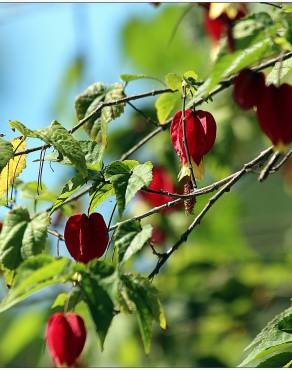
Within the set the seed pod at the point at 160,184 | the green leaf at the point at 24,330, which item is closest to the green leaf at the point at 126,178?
the seed pod at the point at 160,184

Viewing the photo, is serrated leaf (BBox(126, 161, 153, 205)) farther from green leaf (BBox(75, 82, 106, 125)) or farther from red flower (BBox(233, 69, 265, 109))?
green leaf (BBox(75, 82, 106, 125))

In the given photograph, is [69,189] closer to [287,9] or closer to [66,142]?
[66,142]

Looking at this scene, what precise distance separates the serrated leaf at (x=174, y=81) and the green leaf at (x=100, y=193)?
0.19 m

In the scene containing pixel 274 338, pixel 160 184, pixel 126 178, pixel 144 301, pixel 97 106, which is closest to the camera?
pixel 144 301

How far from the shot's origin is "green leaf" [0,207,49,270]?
122 cm

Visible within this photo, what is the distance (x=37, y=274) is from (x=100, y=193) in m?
0.26

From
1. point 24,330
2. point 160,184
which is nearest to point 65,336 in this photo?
point 160,184

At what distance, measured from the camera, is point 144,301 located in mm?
1188

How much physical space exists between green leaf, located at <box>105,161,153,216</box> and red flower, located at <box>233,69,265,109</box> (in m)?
0.15

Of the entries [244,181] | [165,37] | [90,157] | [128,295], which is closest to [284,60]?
[90,157]

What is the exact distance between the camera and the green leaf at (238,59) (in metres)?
1.08

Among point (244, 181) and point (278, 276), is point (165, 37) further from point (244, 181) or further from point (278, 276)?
point (278, 276)

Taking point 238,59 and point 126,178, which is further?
point 126,178

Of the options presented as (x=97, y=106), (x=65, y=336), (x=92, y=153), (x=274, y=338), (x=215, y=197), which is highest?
(x=97, y=106)
